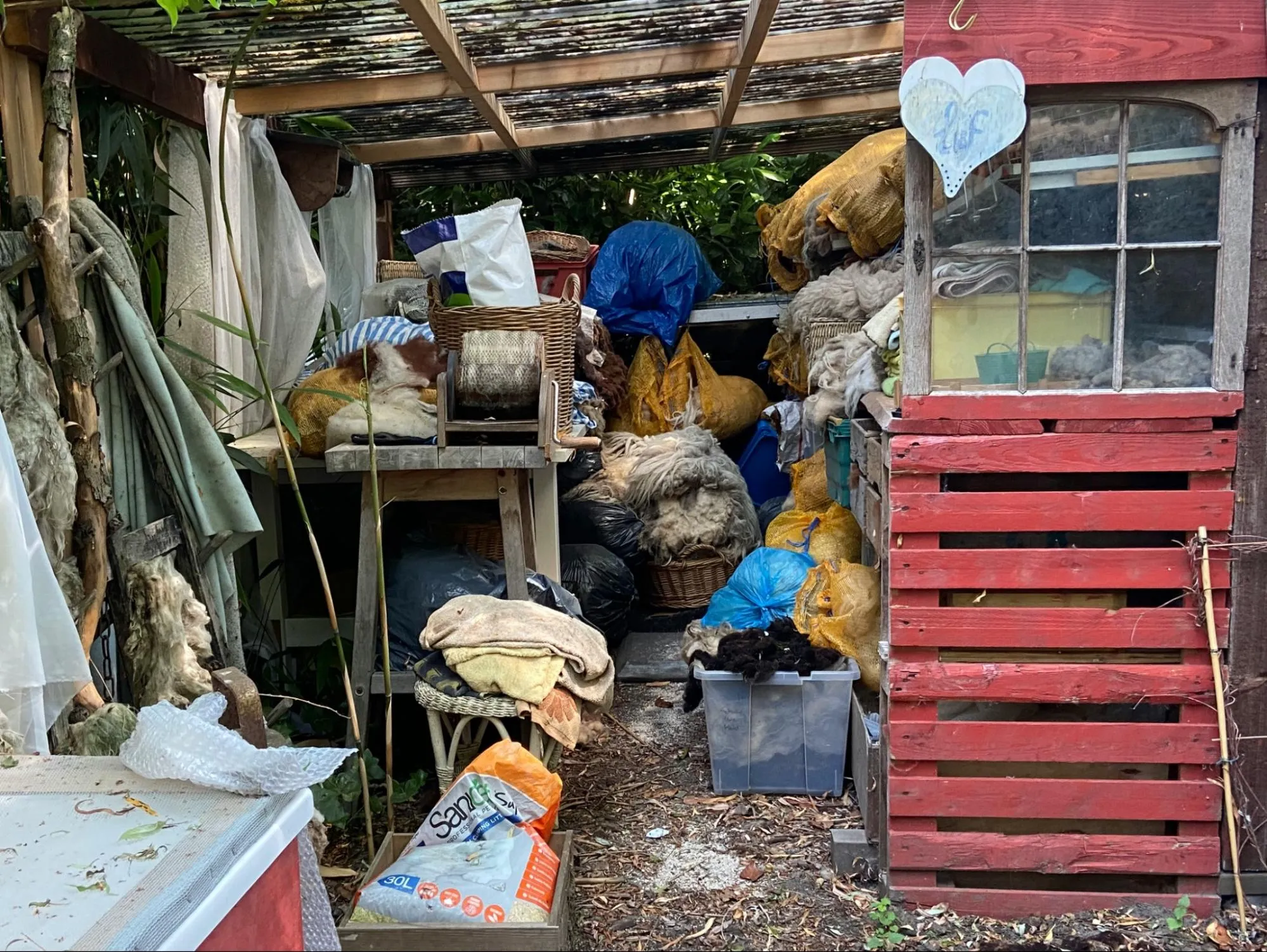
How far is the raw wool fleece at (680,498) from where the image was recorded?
220 inches

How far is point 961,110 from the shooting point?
8.44 ft

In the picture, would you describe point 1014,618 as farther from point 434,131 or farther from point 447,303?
point 434,131

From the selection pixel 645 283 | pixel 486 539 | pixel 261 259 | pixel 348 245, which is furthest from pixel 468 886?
pixel 645 283

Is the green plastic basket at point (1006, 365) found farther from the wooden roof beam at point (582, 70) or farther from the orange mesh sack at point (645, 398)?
the orange mesh sack at point (645, 398)

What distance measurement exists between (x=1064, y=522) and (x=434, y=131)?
3.93m

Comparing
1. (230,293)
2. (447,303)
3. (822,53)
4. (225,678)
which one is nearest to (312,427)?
(230,293)

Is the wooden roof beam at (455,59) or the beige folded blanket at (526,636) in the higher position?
the wooden roof beam at (455,59)

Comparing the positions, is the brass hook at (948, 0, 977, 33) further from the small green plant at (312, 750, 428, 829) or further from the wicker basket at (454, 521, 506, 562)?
the small green plant at (312, 750, 428, 829)

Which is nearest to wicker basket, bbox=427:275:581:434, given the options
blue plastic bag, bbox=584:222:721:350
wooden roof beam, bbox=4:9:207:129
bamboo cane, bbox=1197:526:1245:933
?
wooden roof beam, bbox=4:9:207:129

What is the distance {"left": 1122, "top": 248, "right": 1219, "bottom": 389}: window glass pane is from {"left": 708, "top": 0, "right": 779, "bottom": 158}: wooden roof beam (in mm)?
1515

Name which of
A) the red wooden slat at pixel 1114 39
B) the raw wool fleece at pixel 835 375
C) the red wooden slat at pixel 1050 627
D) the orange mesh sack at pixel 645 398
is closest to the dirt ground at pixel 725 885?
the red wooden slat at pixel 1050 627

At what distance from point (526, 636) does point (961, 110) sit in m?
1.88

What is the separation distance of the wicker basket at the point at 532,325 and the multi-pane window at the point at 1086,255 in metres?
1.52

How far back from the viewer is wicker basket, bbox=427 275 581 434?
3.79 meters
